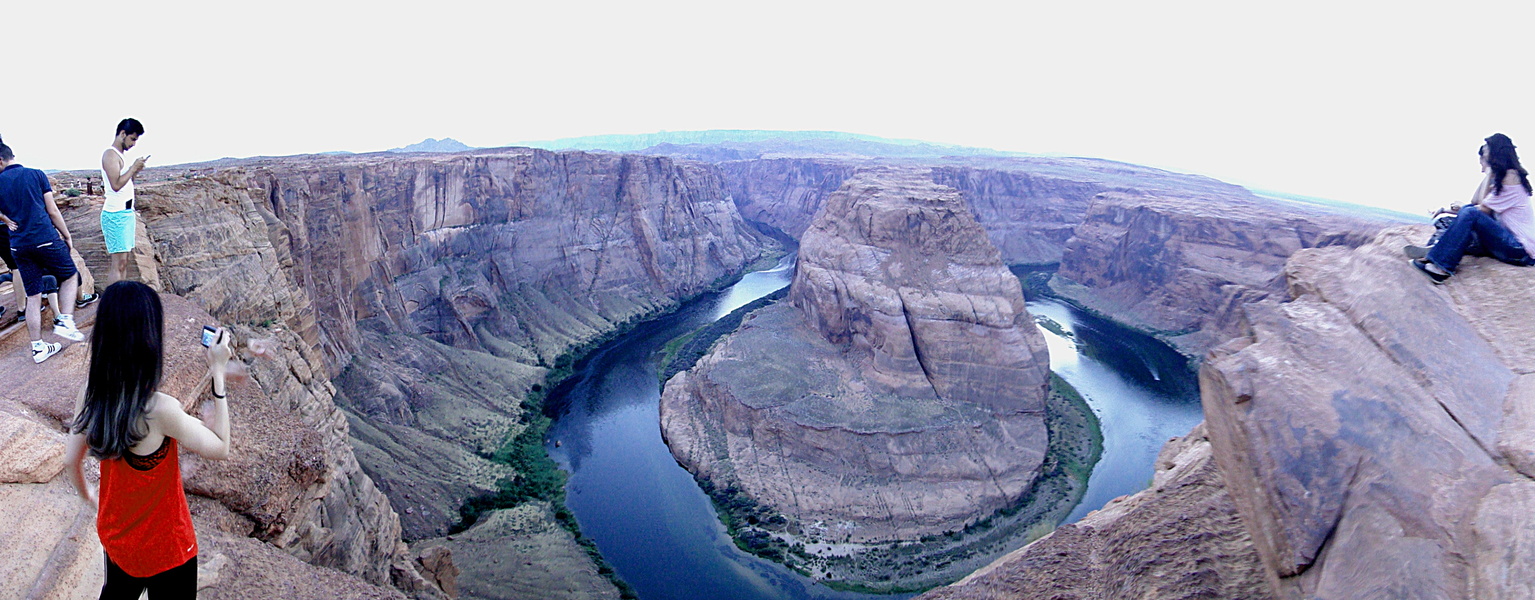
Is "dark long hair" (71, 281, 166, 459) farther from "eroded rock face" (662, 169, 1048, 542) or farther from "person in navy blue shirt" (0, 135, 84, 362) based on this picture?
"eroded rock face" (662, 169, 1048, 542)

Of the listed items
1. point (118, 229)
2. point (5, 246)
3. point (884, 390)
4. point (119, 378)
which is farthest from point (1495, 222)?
point (884, 390)

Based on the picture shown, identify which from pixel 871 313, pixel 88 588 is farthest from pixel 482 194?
pixel 88 588

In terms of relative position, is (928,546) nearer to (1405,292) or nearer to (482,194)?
(1405,292)

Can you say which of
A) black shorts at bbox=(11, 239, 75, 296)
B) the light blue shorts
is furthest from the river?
black shorts at bbox=(11, 239, 75, 296)

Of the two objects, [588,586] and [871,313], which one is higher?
[871,313]

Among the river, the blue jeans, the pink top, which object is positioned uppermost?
the pink top

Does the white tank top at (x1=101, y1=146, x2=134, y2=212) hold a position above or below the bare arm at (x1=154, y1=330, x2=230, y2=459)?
above
